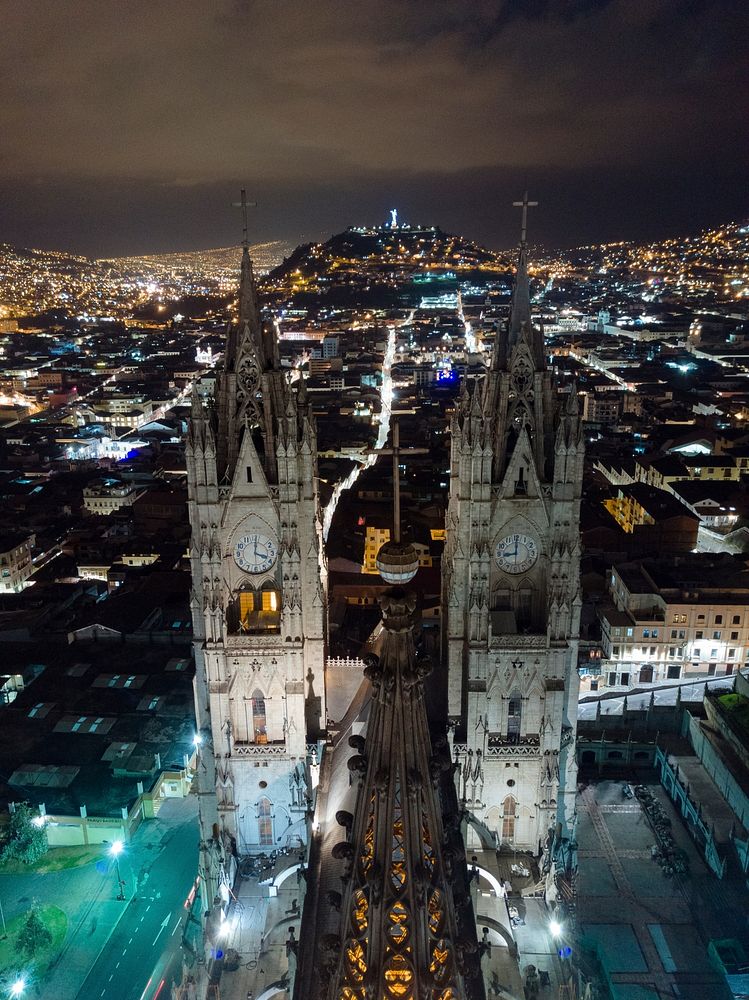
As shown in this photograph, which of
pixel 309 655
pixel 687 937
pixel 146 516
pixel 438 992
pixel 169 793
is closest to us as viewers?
pixel 438 992

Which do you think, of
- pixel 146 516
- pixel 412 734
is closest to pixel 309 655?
pixel 412 734

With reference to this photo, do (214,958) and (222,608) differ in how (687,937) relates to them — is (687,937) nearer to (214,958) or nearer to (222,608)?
(214,958)

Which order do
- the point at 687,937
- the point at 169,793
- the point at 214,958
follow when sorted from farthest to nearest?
1. the point at 169,793
2. the point at 687,937
3. the point at 214,958

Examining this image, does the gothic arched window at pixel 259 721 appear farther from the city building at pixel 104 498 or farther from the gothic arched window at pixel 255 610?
the city building at pixel 104 498

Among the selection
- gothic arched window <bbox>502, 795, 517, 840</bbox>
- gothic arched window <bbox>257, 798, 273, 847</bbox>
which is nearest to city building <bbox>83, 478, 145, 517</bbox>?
gothic arched window <bbox>257, 798, 273, 847</bbox>

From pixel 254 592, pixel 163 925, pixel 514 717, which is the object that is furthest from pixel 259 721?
pixel 163 925

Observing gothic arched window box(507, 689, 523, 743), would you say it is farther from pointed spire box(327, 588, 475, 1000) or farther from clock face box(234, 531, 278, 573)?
pointed spire box(327, 588, 475, 1000)

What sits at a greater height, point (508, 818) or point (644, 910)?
point (508, 818)

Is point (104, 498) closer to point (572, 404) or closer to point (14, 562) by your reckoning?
point (14, 562)
